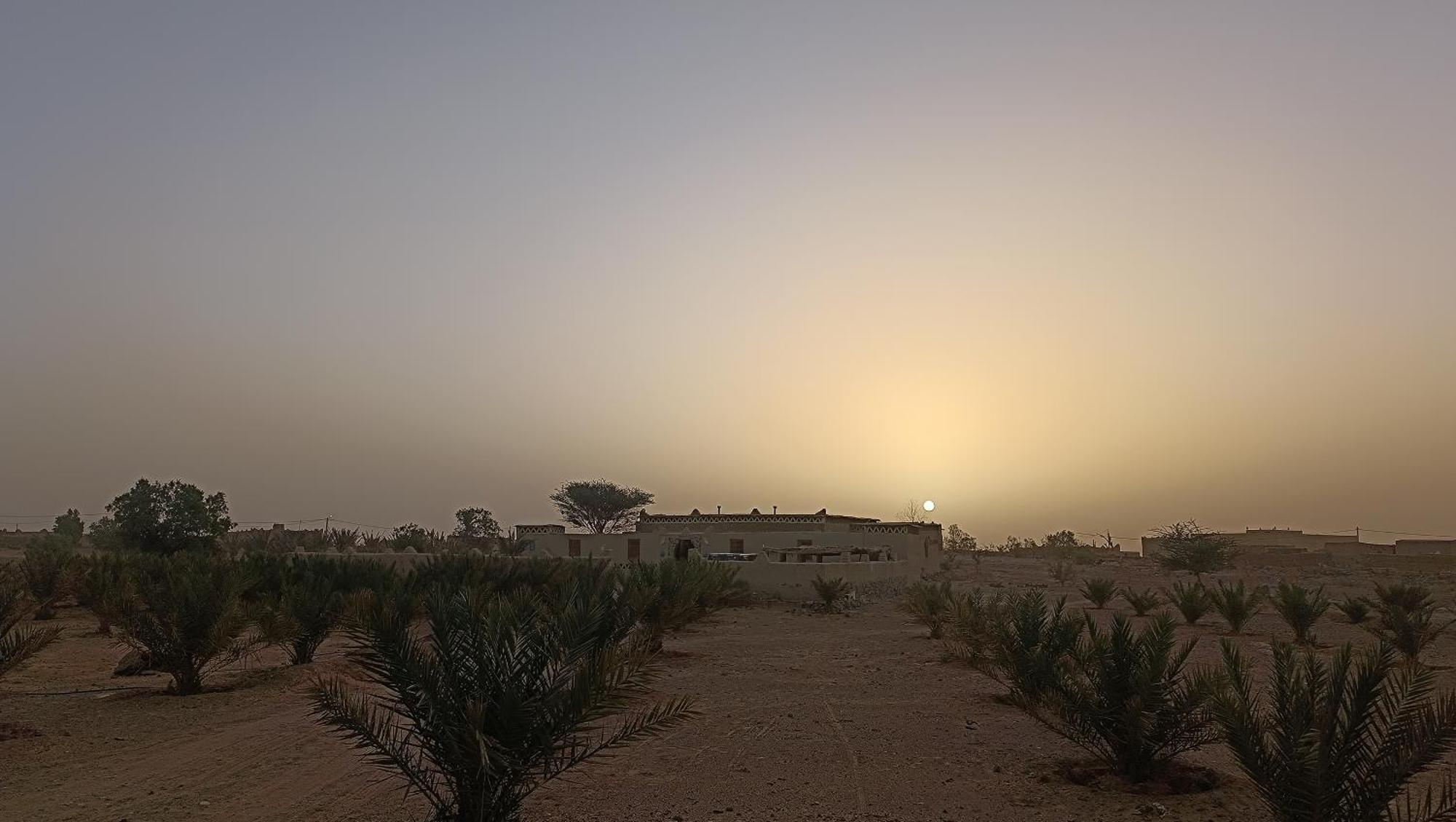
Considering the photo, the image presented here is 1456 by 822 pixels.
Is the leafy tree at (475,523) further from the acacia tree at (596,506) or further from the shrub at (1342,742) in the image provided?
the shrub at (1342,742)

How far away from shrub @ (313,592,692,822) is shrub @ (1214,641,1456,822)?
3817 millimetres

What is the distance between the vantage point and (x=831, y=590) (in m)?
27.7

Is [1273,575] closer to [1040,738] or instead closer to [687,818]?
[1040,738]

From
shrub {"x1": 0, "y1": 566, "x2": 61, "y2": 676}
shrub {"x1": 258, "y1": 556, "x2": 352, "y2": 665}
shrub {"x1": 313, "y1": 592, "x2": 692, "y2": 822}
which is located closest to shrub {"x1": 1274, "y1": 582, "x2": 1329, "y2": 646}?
shrub {"x1": 313, "y1": 592, "x2": 692, "y2": 822}

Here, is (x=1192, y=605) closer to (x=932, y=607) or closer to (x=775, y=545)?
(x=932, y=607)

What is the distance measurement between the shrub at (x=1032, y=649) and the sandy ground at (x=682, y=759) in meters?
0.73

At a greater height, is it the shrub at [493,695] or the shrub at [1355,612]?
the shrub at [493,695]

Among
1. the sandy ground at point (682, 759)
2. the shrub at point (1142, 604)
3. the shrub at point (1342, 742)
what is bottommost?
the sandy ground at point (682, 759)

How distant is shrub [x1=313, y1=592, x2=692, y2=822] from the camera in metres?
5.71

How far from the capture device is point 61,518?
220 ft

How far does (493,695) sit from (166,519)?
137ft

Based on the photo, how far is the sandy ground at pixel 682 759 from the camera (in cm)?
725

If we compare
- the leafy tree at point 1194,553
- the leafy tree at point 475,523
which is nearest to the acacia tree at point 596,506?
the leafy tree at point 475,523

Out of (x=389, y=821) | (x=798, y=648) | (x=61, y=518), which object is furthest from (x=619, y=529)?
(x=389, y=821)
